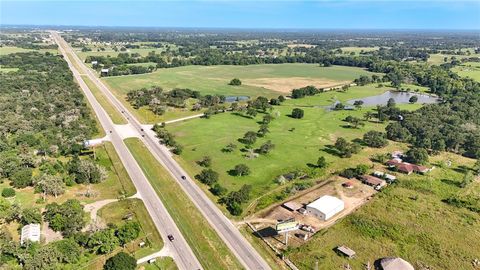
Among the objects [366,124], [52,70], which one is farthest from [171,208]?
[52,70]

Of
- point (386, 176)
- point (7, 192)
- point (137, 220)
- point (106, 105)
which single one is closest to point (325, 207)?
point (386, 176)

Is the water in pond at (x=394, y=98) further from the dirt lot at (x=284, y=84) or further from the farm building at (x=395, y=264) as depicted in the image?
the farm building at (x=395, y=264)

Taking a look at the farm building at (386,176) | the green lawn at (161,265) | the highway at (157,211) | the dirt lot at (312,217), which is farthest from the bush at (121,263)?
the farm building at (386,176)

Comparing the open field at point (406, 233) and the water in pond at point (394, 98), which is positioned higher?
the water in pond at point (394, 98)

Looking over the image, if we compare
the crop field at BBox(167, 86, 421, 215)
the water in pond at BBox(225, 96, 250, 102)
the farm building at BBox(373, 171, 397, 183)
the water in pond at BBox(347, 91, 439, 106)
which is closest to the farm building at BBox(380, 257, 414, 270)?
the crop field at BBox(167, 86, 421, 215)

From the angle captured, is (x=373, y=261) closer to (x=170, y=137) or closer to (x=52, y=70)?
(x=170, y=137)

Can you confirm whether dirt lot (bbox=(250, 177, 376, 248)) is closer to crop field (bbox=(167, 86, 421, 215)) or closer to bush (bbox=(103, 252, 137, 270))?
crop field (bbox=(167, 86, 421, 215))
